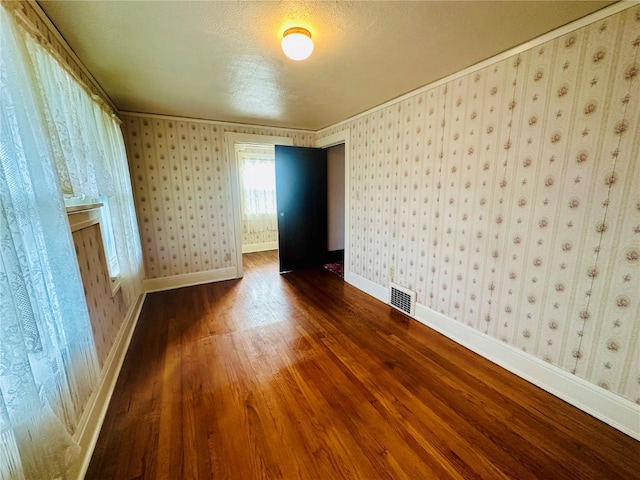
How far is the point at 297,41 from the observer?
150 centimetres

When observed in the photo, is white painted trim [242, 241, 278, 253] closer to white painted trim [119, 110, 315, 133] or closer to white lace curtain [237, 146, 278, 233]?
white lace curtain [237, 146, 278, 233]

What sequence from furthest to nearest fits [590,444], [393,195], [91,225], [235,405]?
1. [393,195]
2. [91,225]
3. [235,405]
4. [590,444]

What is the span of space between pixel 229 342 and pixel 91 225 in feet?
4.51

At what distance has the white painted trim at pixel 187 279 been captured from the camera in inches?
137

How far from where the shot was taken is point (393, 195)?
2943 mm

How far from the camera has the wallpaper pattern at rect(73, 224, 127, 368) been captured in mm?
1604

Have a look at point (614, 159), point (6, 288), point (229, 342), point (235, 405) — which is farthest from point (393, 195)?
point (6, 288)

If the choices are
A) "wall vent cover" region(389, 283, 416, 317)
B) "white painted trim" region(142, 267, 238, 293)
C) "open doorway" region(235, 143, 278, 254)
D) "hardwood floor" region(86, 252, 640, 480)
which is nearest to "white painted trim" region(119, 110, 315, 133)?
"open doorway" region(235, 143, 278, 254)

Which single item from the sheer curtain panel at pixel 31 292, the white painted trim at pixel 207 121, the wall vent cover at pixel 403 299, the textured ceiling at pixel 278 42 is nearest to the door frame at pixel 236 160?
the white painted trim at pixel 207 121

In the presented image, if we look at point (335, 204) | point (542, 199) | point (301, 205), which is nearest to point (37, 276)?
point (542, 199)

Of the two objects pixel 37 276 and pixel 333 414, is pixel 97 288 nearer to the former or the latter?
pixel 37 276

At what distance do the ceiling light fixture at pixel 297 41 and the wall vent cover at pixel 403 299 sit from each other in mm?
2329

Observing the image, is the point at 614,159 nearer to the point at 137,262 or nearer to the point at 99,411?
the point at 99,411

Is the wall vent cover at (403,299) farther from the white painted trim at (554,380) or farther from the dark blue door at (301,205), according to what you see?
the dark blue door at (301,205)
